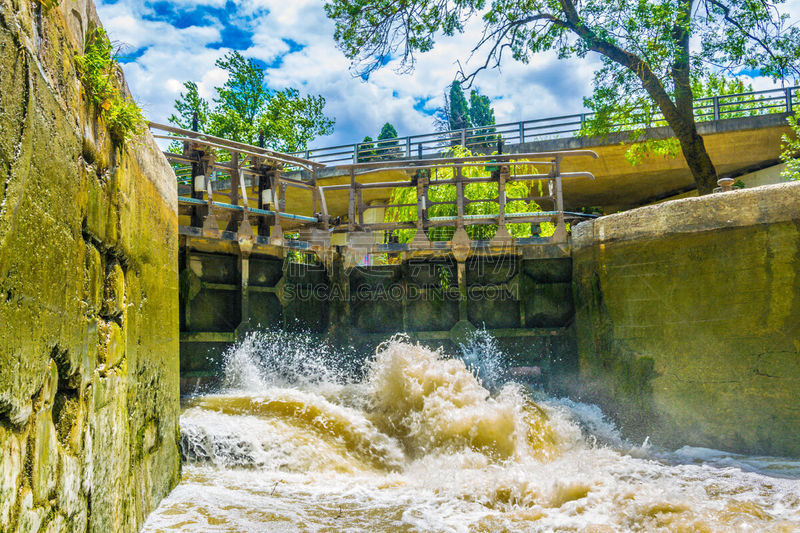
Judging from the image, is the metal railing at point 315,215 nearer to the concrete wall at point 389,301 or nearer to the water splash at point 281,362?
the concrete wall at point 389,301

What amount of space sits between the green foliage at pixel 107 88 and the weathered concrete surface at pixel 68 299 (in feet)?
0.30

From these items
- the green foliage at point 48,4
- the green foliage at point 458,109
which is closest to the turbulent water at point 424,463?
the green foliage at point 48,4

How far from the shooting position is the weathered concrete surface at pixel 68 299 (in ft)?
6.19

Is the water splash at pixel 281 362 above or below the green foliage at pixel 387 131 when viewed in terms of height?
below

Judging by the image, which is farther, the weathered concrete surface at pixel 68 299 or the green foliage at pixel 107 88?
the green foliage at pixel 107 88

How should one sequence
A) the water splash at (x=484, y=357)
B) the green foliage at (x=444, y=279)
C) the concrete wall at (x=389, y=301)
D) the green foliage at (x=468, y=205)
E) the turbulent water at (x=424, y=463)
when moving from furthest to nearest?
the green foliage at (x=468, y=205)
the green foliage at (x=444, y=279)
the water splash at (x=484, y=357)
the concrete wall at (x=389, y=301)
the turbulent water at (x=424, y=463)

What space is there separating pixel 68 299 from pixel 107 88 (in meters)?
1.15

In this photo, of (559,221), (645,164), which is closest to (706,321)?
(559,221)

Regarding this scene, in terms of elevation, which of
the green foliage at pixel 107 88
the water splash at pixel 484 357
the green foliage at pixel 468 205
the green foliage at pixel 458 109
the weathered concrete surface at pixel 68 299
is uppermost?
the green foliage at pixel 458 109

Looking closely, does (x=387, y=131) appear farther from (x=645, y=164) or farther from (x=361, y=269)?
(x=361, y=269)

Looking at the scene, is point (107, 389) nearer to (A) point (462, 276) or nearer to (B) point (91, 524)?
(B) point (91, 524)

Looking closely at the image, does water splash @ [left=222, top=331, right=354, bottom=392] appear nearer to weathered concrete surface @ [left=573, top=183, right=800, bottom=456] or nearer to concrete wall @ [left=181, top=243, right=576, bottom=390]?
concrete wall @ [left=181, top=243, right=576, bottom=390]

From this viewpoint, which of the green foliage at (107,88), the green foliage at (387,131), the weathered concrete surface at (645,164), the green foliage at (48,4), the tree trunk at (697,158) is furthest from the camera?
the green foliage at (387,131)

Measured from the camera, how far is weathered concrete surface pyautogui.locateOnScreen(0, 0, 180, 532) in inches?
74.3
